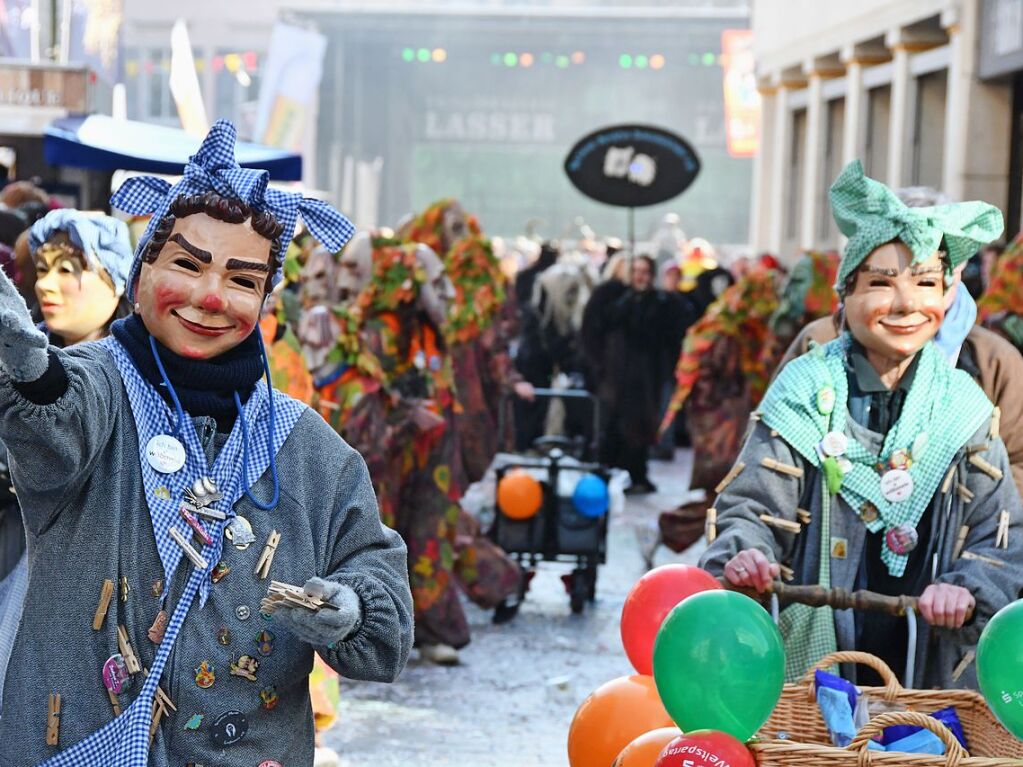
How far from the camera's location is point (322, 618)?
2.94 metres

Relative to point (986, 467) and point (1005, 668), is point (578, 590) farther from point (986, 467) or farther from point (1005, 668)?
point (1005, 668)

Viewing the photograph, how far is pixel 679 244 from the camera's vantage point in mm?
27891

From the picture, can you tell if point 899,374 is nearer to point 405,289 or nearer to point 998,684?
point 998,684

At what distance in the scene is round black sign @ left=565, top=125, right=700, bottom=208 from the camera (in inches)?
572

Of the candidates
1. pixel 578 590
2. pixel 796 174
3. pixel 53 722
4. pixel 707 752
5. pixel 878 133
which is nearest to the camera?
pixel 53 722

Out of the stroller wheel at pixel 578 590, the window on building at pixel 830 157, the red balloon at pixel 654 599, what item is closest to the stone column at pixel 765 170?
the window on building at pixel 830 157

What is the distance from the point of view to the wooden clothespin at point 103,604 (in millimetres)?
3025

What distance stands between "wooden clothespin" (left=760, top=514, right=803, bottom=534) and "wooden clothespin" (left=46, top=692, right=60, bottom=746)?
1.80m

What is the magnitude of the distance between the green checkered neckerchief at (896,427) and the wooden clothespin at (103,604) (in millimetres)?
1815

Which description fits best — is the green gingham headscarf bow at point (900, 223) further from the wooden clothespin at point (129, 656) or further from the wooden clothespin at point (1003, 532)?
the wooden clothespin at point (129, 656)

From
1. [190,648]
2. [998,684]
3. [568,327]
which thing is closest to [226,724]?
[190,648]

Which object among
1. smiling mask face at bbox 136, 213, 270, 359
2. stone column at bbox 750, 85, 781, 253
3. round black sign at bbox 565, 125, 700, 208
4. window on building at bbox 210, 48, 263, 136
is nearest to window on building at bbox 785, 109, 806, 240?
stone column at bbox 750, 85, 781, 253

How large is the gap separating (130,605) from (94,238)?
2.06m

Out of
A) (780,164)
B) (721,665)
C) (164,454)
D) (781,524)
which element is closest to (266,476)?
(164,454)
